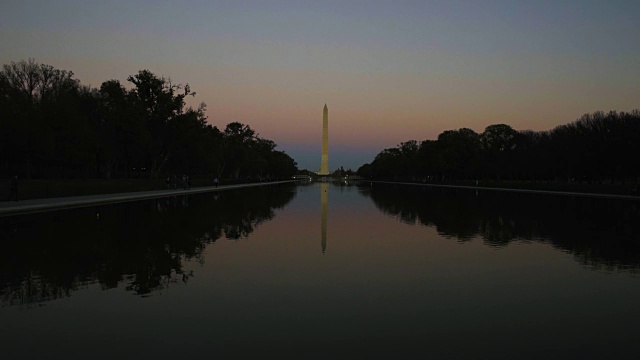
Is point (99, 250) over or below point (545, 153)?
below

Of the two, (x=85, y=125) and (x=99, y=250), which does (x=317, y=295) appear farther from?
(x=85, y=125)

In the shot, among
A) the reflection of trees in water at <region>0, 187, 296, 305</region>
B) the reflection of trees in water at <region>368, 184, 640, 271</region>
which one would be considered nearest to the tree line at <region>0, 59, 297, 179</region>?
the reflection of trees in water at <region>0, 187, 296, 305</region>

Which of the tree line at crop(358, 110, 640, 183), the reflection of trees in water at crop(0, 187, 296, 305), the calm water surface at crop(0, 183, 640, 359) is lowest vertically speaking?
the calm water surface at crop(0, 183, 640, 359)

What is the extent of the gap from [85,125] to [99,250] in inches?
1579

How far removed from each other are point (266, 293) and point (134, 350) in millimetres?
3071

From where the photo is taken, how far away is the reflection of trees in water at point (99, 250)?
363 inches

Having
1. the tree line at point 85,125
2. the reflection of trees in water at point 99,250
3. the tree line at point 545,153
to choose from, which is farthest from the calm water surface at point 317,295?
the tree line at point 545,153

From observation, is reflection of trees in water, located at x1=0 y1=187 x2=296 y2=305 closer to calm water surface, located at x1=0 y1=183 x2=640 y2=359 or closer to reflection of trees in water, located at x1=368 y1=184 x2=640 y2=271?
calm water surface, located at x1=0 y1=183 x2=640 y2=359

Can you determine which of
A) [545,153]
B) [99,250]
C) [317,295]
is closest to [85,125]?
[99,250]

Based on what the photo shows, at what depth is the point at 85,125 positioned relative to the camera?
48.4m

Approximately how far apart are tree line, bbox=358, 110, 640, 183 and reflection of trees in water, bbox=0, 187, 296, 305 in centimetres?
5441

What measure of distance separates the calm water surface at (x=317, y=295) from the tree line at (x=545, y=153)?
173ft

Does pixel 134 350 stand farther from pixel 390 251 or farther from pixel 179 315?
pixel 390 251

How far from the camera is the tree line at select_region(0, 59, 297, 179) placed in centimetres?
4378
